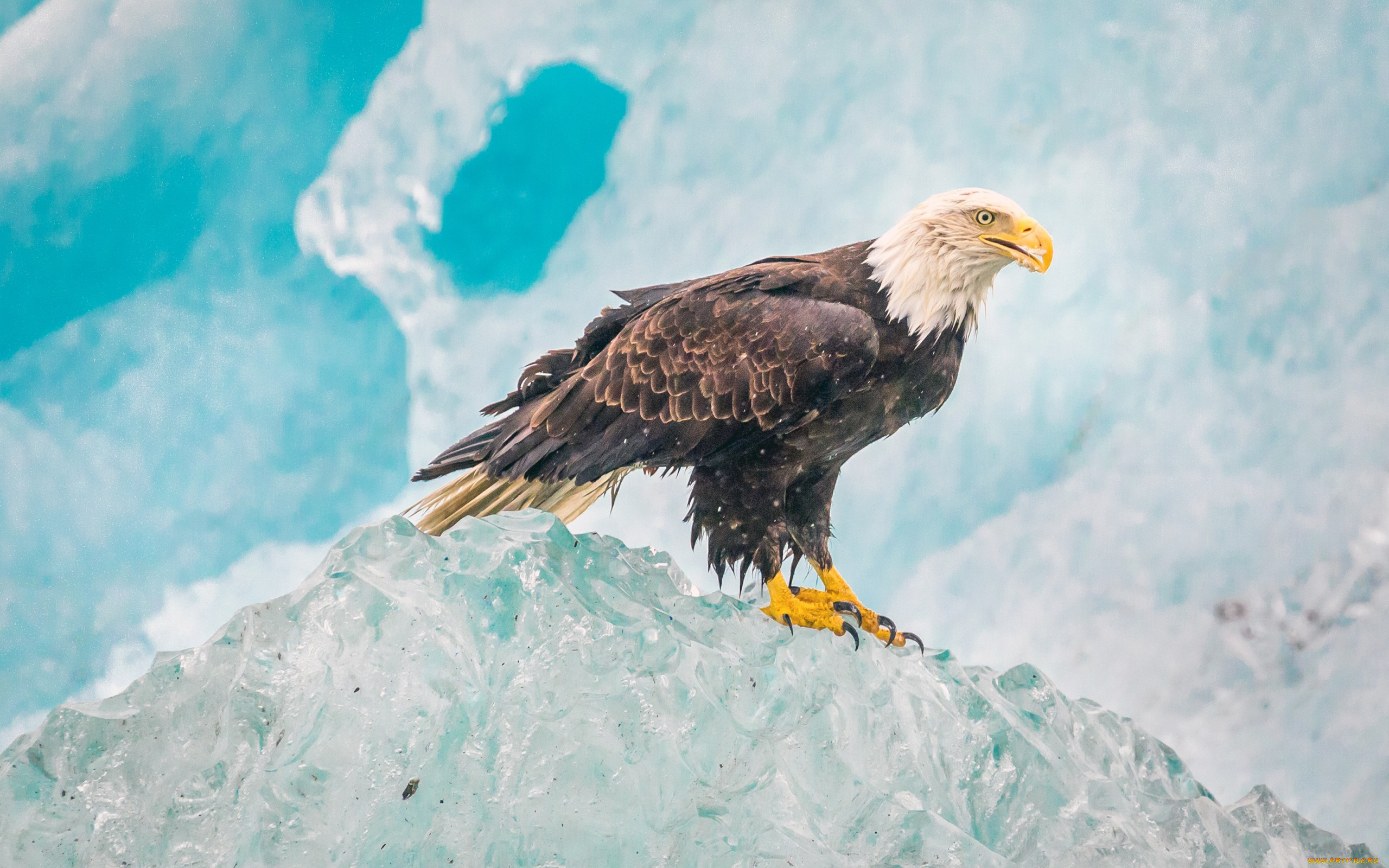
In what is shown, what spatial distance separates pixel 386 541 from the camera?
372 centimetres

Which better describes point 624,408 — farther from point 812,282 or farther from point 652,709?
point 652,709

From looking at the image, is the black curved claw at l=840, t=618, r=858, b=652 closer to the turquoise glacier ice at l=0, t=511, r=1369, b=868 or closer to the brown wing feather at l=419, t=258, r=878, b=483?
the turquoise glacier ice at l=0, t=511, r=1369, b=868

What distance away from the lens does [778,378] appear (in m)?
3.90

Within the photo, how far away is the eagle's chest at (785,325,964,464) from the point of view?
13.2 feet

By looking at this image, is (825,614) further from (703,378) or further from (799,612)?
(703,378)

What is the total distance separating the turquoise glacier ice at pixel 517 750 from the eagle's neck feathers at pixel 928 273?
4.36 feet

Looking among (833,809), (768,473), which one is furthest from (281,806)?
(768,473)

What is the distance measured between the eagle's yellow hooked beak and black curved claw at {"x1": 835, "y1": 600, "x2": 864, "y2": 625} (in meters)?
1.50

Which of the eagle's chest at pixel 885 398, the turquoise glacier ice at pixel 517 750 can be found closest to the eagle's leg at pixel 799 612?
the turquoise glacier ice at pixel 517 750

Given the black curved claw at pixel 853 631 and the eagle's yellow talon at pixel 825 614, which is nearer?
the black curved claw at pixel 853 631

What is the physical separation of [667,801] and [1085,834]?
151 centimetres

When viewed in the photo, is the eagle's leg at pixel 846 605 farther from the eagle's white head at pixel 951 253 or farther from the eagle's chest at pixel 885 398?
the eagle's white head at pixel 951 253

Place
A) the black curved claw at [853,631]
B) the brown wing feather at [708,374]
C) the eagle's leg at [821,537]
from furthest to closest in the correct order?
the eagle's leg at [821,537], the black curved claw at [853,631], the brown wing feather at [708,374]

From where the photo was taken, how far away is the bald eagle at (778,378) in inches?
155
